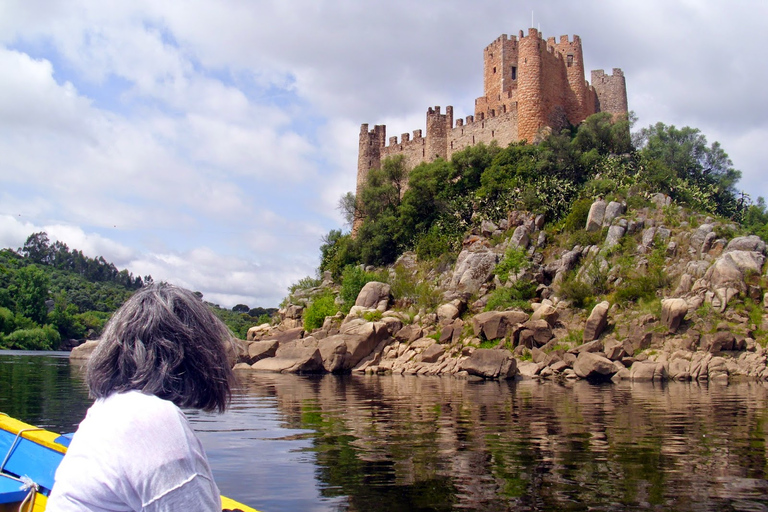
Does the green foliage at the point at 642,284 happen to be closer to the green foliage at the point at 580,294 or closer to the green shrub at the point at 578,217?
the green foliage at the point at 580,294

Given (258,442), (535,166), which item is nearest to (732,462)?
(258,442)

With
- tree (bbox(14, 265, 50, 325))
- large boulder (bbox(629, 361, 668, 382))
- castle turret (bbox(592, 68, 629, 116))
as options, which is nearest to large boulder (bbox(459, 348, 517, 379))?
large boulder (bbox(629, 361, 668, 382))

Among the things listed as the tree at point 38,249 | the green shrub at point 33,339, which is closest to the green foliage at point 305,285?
the green shrub at point 33,339

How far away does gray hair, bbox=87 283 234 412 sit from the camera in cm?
257

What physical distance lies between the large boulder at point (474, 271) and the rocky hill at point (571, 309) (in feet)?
0.27

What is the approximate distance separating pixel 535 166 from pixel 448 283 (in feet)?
33.0

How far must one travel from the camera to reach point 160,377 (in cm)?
257

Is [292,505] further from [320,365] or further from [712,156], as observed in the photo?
[712,156]

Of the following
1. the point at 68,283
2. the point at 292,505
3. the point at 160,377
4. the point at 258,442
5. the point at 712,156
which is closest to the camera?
the point at 160,377

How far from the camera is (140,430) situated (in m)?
2.23

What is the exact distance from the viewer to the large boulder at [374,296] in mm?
40312

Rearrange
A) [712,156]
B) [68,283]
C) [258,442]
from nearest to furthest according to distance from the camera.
Result: [258,442] → [712,156] → [68,283]

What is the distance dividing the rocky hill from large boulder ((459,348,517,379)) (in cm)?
6

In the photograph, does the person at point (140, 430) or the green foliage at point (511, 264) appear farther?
the green foliage at point (511, 264)
